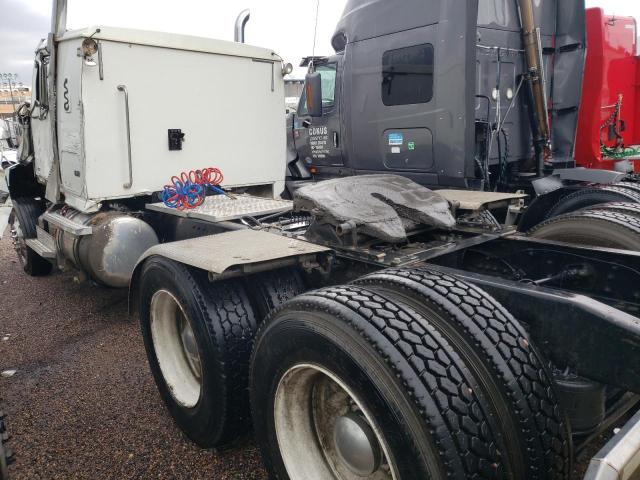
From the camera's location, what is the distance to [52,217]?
510 centimetres

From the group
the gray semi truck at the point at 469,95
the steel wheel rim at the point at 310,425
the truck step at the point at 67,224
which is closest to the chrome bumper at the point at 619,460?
the steel wheel rim at the point at 310,425

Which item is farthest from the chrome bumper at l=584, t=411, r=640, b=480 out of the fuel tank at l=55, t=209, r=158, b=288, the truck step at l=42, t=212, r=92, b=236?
the truck step at l=42, t=212, r=92, b=236

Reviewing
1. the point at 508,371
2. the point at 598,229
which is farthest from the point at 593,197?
the point at 508,371

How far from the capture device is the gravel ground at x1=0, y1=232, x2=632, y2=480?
2.73 m

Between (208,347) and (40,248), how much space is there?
376 cm

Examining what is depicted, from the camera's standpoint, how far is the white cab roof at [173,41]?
4.25 meters

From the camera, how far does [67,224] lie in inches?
184

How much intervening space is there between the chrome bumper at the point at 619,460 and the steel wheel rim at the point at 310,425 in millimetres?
941

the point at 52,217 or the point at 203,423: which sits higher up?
the point at 52,217

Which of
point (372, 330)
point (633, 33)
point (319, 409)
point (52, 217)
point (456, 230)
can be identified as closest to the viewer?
point (372, 330)

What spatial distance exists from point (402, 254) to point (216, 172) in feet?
9.04

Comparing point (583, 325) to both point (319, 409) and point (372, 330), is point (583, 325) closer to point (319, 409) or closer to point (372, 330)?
point (372, 330)

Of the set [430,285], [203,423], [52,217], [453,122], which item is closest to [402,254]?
[430,285]

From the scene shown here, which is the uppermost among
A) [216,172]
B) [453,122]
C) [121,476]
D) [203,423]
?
[453,122]
